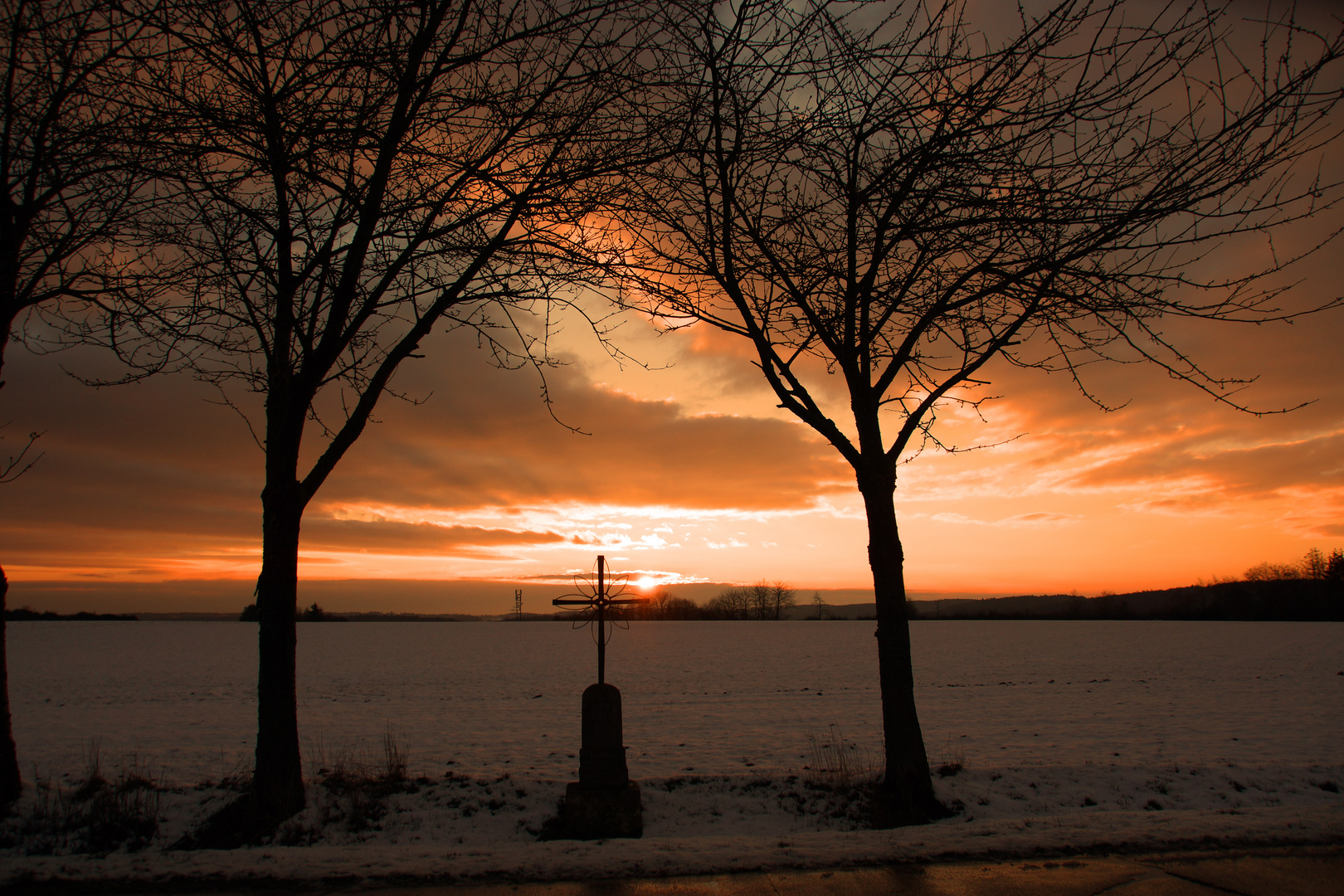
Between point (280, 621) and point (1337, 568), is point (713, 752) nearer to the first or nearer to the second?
point (280, 621)

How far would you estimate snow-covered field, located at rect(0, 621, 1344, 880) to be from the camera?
4.48 metres

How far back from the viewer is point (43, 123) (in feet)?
20.2

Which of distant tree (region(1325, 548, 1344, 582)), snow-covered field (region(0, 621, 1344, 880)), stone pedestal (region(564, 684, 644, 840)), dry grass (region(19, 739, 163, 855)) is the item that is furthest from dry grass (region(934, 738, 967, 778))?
distant tree (region(1325, 548, 1344, 582))

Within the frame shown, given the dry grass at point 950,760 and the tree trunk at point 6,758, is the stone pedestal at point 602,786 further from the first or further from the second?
the tree trunk at point 6,758

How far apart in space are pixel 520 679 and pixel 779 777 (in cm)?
2156

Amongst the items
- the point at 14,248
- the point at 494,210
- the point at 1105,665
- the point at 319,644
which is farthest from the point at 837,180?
the point at 319,644

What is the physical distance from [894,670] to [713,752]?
5.97m

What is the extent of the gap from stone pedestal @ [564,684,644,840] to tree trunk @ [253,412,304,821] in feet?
8.30

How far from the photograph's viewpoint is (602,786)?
20.9 feet

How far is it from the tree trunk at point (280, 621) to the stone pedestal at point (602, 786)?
8.30 ft

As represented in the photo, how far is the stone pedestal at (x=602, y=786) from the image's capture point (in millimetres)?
6164

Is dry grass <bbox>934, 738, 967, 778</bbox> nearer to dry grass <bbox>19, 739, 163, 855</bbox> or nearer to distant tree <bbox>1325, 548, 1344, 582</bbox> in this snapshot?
dry grass <bbox>19, 739, 163, 855</bbox>

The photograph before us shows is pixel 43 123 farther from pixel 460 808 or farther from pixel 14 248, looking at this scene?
pixel 460 808

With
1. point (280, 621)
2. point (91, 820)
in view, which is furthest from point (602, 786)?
point (91, 820)
